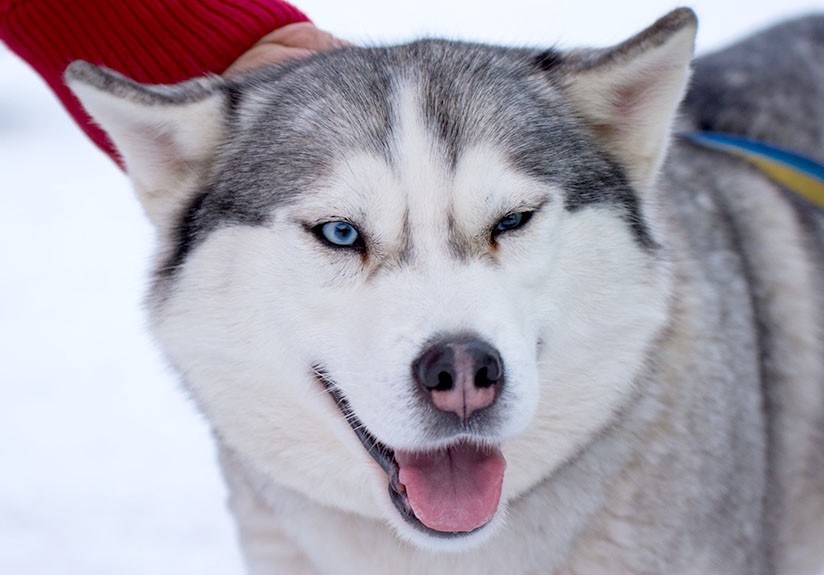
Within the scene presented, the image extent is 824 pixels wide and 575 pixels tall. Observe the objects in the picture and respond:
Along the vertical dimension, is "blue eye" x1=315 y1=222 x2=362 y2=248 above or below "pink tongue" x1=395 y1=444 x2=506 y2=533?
above

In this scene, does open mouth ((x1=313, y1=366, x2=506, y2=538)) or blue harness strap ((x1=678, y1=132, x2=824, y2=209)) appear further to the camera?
blue harness strap ((x1=678, y1=132, x2=824, y2=209))

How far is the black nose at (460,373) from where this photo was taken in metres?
1.71

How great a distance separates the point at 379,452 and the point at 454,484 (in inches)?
6.8

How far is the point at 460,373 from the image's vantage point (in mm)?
1713

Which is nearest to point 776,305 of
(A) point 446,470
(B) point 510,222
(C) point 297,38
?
(B) point 510,222

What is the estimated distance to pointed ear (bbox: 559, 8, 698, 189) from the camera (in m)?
2.04

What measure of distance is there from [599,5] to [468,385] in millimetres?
8369

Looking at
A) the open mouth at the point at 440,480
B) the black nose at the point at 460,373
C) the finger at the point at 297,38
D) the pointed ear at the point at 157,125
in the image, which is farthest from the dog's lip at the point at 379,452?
the finger at the point at 297,38

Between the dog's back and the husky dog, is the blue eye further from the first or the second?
the dog's back

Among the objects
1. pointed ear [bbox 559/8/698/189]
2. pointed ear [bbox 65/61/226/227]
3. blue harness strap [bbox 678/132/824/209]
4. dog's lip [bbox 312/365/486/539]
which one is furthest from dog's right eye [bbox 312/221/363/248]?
blue harness strap [bbox 678/132/824/209]

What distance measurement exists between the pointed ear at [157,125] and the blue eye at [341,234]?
436 millimetres

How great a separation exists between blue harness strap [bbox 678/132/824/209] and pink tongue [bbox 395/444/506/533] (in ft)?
4.98

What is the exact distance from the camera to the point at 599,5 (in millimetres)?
9320

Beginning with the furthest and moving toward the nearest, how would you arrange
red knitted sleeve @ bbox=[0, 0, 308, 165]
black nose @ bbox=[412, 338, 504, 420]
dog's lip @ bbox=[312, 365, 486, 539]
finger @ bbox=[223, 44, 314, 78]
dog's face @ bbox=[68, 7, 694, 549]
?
finger @ bbox=[223, 44, 314, 78] → red knitted sleeve @ bbox=[0, 0, 308, 165] → dog's lip @ bbox=[312, 365, 486, 539] → dog's face @ bbox=[68, 7, 694, 549] → black nose @ bbox=[412, 338, 504, 420]
